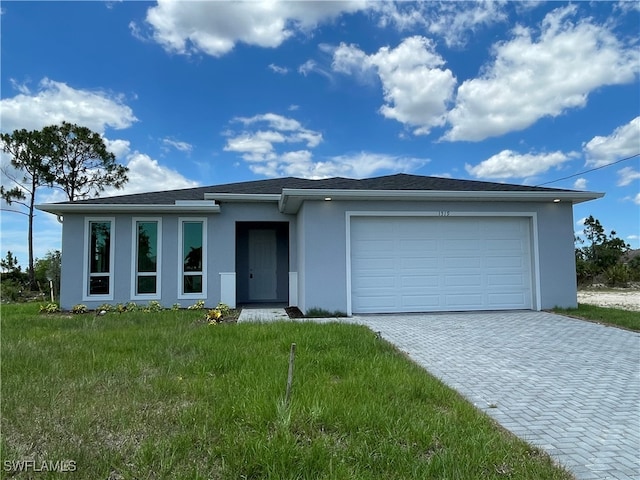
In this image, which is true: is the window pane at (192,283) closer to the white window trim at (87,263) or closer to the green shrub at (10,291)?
the white window trim at (87,263)

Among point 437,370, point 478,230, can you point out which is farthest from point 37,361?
point 478,230

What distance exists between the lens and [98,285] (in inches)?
423

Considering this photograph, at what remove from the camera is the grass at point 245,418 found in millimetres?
2533

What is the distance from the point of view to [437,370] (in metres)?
4.95

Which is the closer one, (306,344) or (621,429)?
(621,429)

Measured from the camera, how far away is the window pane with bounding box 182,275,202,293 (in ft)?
36.0

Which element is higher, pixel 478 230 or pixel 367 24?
pixel 367 24

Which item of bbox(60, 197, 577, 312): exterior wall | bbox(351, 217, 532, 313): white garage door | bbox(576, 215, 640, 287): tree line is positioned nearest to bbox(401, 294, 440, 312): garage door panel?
bbox(351, 217, 532, 313): white garage door

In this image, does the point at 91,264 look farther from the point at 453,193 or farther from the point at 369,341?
the point at 453,193

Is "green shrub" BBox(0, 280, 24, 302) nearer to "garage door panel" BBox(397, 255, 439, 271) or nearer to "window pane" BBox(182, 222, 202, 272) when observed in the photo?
"window pane" BBox(182, 222, 202, 272)

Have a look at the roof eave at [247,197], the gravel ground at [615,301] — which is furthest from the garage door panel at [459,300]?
the roof eave at [247,197]

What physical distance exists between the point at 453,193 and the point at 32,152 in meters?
19.4

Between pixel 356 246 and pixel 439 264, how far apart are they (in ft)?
7.18

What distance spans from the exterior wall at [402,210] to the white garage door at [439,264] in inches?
10.7
